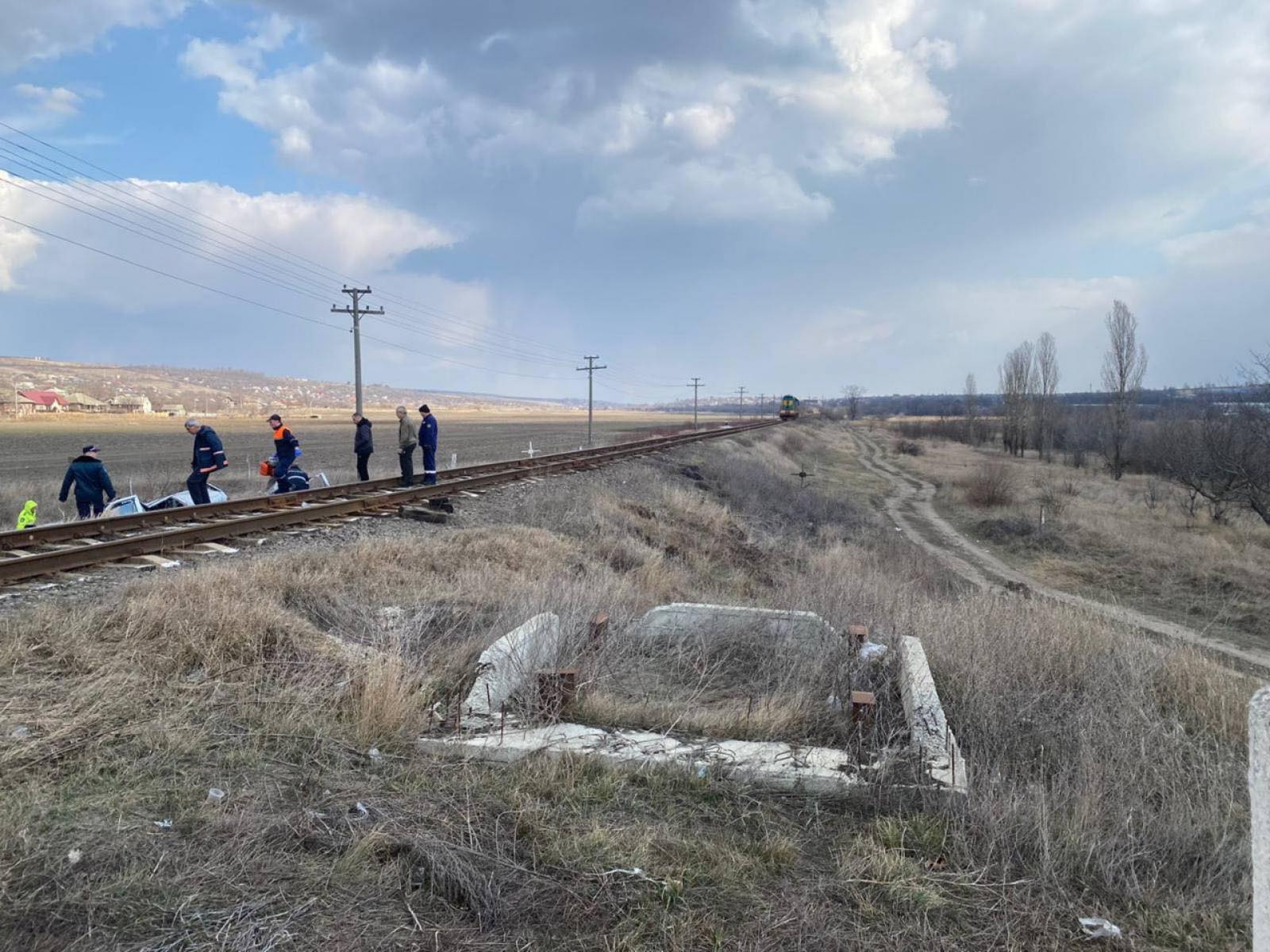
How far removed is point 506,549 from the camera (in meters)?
10.4

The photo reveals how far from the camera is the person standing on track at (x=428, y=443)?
15.8 meters

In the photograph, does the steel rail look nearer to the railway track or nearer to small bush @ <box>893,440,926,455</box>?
the railway track

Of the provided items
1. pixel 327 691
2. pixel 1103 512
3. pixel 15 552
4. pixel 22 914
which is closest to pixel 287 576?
pixel 327 691

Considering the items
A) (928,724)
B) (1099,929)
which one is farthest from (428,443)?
(1099,929)

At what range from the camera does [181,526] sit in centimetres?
1072

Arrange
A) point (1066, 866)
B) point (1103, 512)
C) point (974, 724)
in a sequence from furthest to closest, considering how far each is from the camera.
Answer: point (1103, 512) → point (974, 724) → point (1066, 866)

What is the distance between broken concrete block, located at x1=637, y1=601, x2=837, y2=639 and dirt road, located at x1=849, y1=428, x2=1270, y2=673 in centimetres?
434

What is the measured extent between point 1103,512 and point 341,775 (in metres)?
35.2

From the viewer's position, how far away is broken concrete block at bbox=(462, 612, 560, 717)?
483 centimetres

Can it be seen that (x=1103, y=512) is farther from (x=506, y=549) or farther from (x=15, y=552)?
(x=15, y=552)

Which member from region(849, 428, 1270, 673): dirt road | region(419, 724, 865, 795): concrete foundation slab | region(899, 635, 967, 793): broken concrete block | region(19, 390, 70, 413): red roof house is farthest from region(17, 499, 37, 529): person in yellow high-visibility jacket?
region(19, 390, 70, 413): red roof house

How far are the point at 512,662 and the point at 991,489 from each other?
34.4 m

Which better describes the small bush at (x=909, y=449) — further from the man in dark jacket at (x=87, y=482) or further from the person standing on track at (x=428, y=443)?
the man in dark jacket at (x=87, y=482)

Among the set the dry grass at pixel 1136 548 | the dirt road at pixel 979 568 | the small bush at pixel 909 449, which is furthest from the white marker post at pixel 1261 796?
the small bush at pixel 909 449
